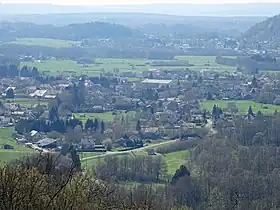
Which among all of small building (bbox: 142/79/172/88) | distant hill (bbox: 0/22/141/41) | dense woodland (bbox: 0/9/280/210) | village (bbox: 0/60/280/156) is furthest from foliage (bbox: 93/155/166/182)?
distant hill (bbox: 0/22/141/41)

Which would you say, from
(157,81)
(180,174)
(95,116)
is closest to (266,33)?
(157,81)

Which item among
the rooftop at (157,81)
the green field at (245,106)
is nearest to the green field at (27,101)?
the green field at (245,106)

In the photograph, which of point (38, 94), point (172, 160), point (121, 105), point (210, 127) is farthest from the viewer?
point (38, 94)

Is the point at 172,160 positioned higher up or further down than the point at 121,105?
higher up

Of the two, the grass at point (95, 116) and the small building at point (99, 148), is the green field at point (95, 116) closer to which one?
the grass at point (95, 116)

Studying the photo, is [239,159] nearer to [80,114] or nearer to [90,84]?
[80,114]

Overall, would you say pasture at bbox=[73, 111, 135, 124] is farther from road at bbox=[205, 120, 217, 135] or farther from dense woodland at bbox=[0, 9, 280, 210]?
road at bbox=[205, 120, 217, 135]

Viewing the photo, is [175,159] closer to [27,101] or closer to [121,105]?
[121,105]
